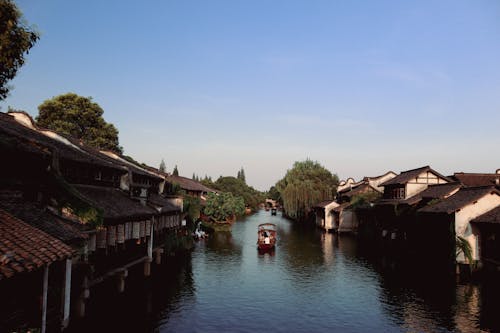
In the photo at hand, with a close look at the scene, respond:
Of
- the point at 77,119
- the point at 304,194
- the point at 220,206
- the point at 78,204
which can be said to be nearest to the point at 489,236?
the point at 78,204

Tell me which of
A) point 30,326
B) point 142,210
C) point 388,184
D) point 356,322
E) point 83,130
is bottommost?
point 356,322

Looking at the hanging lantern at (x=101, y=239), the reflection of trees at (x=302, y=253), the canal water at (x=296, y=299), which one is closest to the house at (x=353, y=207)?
the reflection of trees at (x=302, y=253)

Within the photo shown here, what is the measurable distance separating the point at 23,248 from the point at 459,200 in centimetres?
3470

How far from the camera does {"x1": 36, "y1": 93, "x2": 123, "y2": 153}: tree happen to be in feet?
199

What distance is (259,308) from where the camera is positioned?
2348cm

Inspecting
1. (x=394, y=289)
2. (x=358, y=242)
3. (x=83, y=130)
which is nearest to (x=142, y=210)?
(x=394, y=289)

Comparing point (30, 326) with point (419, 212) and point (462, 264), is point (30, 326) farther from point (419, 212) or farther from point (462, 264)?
point (419, 212)

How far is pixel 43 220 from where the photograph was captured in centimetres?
1391

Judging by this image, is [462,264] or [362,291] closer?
[362,291]

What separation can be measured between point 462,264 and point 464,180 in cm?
2802

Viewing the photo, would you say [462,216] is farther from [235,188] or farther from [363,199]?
[235,188]

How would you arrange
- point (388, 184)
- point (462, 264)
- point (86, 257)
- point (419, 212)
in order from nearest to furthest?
point (86, 257) < point (462, 264) < point (419, 212) < point (388, 184)

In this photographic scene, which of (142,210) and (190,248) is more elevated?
(142,210)

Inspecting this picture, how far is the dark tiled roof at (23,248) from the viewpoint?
30.5ft
